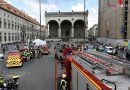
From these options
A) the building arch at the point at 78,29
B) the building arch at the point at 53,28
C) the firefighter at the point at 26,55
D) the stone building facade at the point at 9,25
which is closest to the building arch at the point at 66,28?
the building arch at the point at 53,28

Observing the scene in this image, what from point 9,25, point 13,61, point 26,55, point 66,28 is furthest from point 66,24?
point 13,61

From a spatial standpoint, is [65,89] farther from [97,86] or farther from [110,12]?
[110,12]

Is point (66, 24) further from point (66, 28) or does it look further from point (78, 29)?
point (78, 29)

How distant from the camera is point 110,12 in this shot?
56.8 metres

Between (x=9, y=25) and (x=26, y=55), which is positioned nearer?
(x=26, y=55)

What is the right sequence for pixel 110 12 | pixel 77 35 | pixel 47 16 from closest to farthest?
1. pixel 110 12
2. pixel 47 16
3. pixel 77 35

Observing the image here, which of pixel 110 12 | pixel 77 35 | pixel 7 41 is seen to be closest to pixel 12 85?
pixel 110 12

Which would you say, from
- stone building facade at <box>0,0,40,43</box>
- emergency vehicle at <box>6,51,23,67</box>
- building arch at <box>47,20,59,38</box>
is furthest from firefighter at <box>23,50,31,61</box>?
building arch at <box>47,20,59,38</box>

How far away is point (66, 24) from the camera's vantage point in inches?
3398

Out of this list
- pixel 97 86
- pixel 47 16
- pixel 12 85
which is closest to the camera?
pixel 97 86

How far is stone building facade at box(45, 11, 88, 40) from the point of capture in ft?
258

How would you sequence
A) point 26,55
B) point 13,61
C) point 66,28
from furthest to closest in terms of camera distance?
point 66,28 → point 26,55 → point 13,61

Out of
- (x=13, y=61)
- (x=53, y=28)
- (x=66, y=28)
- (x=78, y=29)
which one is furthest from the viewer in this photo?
(x=66, y=28)

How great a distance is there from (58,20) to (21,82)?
67.4 metres
